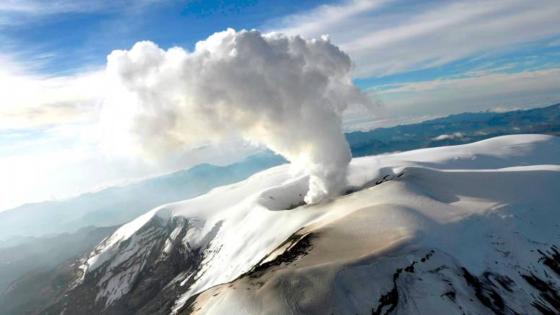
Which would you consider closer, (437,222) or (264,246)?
(437,222)

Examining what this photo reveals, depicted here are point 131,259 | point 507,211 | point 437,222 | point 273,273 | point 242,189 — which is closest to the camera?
point 273,273

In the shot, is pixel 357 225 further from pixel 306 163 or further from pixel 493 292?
pixel 306 163

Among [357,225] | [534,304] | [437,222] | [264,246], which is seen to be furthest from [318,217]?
[534,304]

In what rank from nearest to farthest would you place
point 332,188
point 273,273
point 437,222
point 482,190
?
point 273,273 < point 437,222 < point 482,190 < point 332,188

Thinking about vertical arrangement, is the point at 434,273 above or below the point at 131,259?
above

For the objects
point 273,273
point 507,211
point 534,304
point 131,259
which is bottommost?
point 131,259

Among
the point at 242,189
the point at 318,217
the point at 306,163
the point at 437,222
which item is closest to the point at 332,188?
the point at 306,163

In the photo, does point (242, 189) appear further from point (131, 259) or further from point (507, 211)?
point (507, 211)
